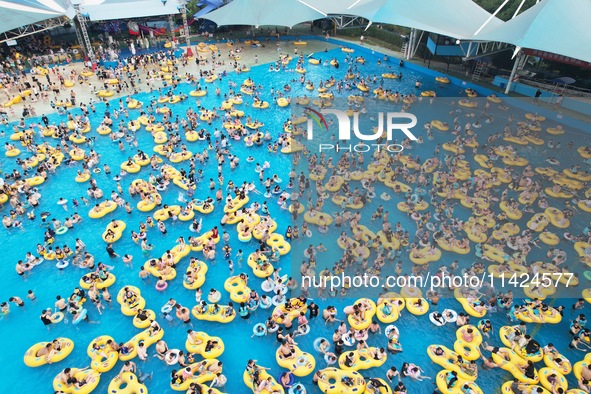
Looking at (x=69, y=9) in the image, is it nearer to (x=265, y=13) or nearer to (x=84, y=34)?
(x=84, y=34)

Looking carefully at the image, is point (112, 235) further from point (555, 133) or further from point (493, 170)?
point (555, 133)

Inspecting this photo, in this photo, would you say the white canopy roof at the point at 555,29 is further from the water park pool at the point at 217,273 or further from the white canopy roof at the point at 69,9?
Result: the white canopy roof at the point at 69,9

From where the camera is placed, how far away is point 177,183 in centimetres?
2148

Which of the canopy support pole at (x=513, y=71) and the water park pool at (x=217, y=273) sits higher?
the canopy support pole at (x=513, y=71)

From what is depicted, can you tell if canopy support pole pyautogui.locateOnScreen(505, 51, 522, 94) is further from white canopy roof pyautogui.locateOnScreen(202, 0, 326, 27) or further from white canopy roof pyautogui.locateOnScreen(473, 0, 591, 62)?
white canopy roof pyautogui.locateOnScreen(202, 0, 326, 27)

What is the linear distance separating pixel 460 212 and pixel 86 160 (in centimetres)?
2184

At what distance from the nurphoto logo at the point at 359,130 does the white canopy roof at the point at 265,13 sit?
16655 millimetres

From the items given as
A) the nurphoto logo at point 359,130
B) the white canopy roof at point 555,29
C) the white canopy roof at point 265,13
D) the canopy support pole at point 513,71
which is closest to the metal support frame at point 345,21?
the white canopy roof at point 265,13

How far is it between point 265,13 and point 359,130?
2242 cm

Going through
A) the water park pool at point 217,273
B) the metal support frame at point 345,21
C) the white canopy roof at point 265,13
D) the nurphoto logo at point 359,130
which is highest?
the white canopy roof at point 265,13

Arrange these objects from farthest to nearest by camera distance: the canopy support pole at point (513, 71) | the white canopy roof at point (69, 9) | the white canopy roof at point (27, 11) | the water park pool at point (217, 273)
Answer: the white canopy roof at point (69, 9) → the white canopy roof at point (27, 11) → the canopy support pole at point (513, 71) → the water park pool at point (217, 273)

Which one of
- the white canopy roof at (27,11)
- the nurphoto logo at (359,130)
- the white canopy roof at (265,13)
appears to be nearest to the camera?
the nurphoto logo at (359,130)

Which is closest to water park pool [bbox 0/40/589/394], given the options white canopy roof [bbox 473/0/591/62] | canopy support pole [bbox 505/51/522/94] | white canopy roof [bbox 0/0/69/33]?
canopy support pole [bbox 505/51/522/94]

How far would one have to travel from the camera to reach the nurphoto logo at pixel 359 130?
24859 millimetres
